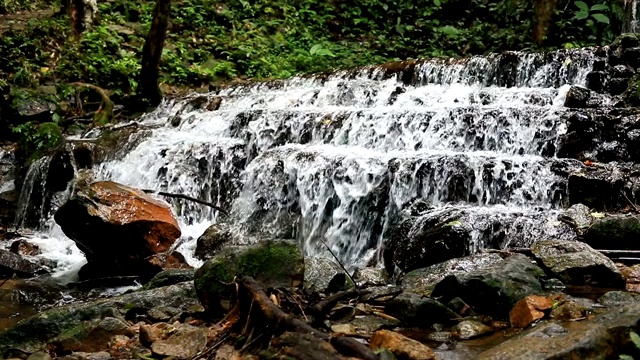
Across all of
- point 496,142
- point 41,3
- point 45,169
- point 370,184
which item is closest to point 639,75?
point 496,142

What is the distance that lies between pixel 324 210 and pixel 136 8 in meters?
11.9

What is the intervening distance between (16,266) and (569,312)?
6.42 meters

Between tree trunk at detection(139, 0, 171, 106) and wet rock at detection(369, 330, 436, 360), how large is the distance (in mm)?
9893

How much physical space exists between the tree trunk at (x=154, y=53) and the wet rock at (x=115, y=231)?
5.33 meters

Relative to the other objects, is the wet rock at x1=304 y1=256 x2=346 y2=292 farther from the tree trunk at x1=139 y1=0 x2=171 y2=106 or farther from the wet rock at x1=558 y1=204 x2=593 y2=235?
the tree trunk at x1=139 y1=0 x2=171 y2=106

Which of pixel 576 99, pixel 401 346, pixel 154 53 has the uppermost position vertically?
pixel 154 53

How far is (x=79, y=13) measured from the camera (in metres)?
15.1

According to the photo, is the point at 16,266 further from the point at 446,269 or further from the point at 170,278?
the point at 446,269

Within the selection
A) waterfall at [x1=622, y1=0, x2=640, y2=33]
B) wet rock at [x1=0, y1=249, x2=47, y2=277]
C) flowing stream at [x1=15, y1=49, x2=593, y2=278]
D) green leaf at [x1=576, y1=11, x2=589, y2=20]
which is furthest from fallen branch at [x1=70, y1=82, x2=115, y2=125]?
waterfall at [x1=622, y1=0, x2=640, y2=33]

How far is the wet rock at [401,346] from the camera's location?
3166mm

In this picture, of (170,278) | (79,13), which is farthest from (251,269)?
(79,13)

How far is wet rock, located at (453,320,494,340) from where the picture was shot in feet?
12.1

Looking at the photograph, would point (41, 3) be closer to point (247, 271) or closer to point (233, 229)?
point (233, 229)

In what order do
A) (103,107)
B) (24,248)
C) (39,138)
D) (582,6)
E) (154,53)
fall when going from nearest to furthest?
(24,248) < (39,138) < (154,53) < (103,107) < (582,6)
